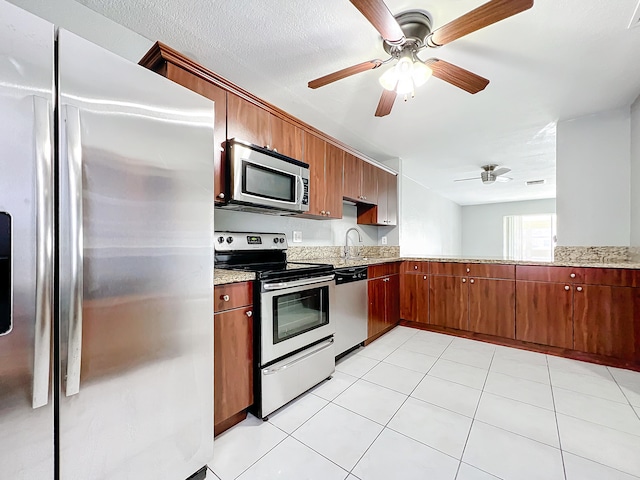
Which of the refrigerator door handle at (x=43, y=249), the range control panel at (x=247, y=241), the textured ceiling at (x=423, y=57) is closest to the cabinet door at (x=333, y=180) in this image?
the textured ceiling at (x=423, y=57)

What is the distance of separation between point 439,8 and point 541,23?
66 centimetres

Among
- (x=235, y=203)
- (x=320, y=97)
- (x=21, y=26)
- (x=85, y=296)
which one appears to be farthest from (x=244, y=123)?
(x=85, y=296)

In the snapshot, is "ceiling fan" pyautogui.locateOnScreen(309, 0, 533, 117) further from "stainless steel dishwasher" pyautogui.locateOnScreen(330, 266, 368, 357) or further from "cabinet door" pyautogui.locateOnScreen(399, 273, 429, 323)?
"cabinet door" pyautogui.locateOnScreen(399, 273, 429, 323)

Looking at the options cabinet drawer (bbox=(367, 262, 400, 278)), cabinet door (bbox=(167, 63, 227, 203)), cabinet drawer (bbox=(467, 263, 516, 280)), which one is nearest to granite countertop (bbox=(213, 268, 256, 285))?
cabinet door (bbox=(167, 63, 227, 203))

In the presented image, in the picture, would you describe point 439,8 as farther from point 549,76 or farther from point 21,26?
point 21,26

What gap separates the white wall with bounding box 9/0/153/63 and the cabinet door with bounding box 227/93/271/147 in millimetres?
596

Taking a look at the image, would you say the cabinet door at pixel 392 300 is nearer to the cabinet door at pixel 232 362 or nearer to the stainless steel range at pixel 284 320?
the stainless steel range at pixel 284 320

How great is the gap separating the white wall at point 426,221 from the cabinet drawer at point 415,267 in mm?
935

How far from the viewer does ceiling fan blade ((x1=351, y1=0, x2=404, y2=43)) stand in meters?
1.26

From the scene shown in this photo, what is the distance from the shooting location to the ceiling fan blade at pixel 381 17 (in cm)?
126

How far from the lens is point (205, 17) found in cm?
162

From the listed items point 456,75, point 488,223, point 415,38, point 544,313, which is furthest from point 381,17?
point 488,223

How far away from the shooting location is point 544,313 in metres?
2.81

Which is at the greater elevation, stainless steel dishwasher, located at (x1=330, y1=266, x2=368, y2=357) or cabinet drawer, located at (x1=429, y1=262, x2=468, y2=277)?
cabinet drawer, located at (x1=429, y1=262, x2=468, y2=277)
